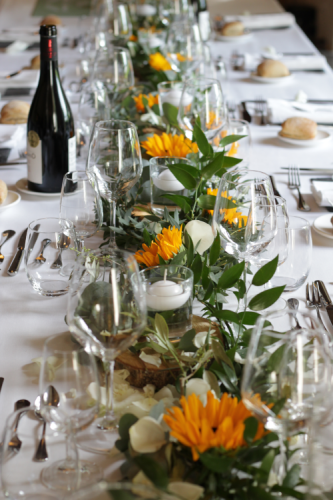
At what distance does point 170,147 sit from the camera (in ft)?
4.27

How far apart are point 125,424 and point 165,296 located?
215mm

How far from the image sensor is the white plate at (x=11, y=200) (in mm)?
1341

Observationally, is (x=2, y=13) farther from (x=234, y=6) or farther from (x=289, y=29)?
(x=289, y=29)

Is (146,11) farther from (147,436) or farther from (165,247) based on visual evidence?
(147,436)

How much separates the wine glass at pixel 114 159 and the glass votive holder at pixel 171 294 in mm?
327

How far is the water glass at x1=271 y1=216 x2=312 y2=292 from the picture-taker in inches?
37.4

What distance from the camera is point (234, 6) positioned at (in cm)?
425

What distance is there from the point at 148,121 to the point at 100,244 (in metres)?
0.67

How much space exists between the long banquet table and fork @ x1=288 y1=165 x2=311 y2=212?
1 centimetres

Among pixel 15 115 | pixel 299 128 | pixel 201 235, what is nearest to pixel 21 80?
pixel 15 115

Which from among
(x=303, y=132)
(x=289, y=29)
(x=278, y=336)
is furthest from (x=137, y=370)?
(x=289, y=29)

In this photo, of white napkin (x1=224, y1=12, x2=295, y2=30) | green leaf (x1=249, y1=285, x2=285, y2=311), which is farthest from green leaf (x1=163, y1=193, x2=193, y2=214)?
white napkin (x1=224, y1=12, x2=295, y2=30)

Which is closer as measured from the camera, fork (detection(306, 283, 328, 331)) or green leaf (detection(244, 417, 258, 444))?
green leaf (detection(244, 417, 258, 444))

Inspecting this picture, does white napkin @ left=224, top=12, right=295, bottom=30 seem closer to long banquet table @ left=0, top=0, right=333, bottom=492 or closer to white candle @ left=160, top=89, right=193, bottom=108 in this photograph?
long banquet table @ left=0, top=0, right=333, bottom=492
